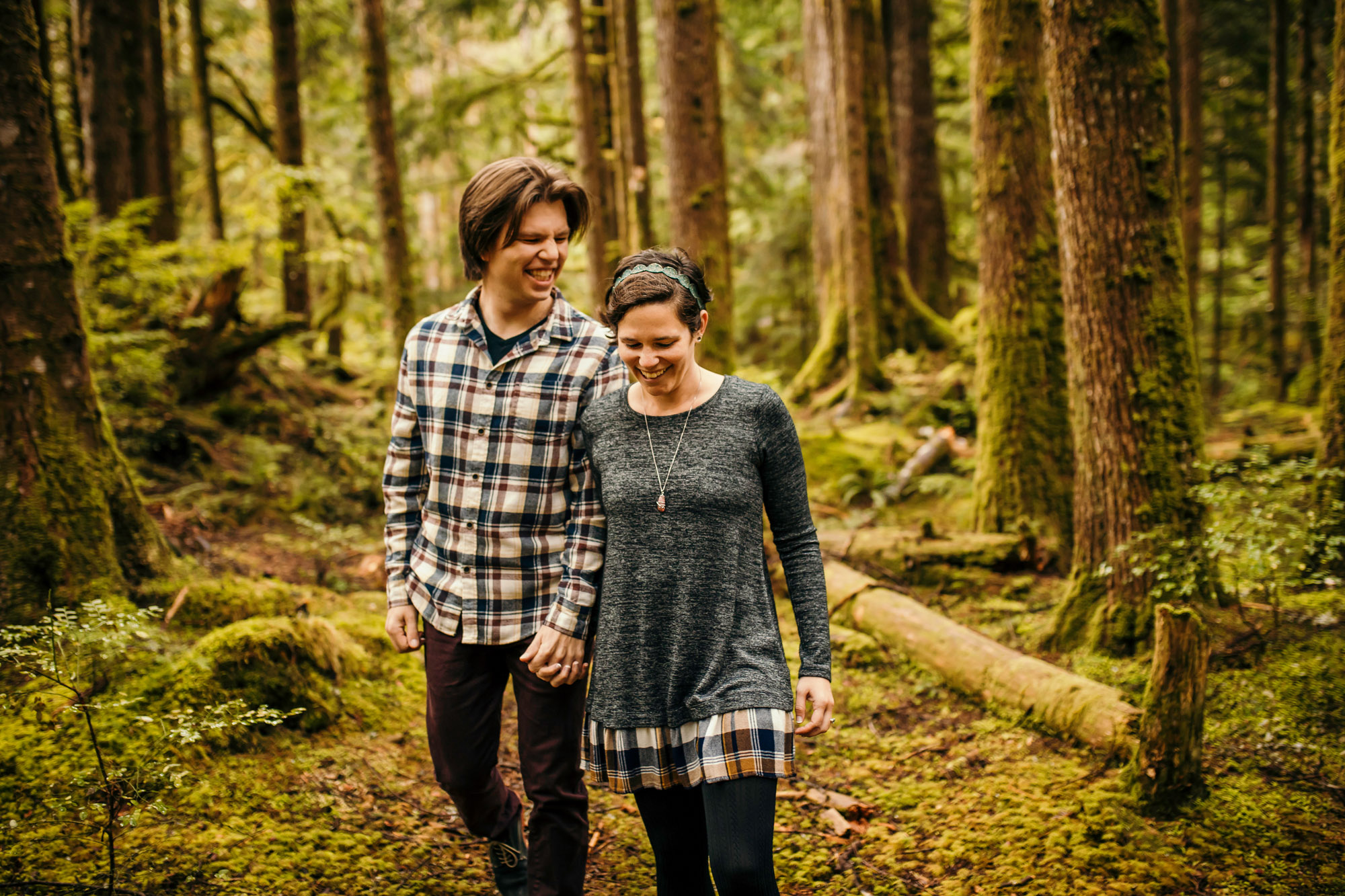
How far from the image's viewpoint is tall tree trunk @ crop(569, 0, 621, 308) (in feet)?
38.7

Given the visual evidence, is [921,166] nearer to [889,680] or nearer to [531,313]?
[889,680]

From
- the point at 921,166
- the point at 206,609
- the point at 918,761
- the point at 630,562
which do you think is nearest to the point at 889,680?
the point at 918,761

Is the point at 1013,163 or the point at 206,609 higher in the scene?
the point at 1013,163

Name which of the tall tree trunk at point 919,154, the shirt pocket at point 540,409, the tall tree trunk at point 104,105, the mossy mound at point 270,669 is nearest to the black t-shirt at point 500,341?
the shirt pocket at point 540,409

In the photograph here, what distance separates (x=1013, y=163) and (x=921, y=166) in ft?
25.0

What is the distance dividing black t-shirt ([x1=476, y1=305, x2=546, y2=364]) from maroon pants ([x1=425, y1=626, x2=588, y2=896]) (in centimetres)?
96

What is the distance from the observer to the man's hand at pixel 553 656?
2.45 metres

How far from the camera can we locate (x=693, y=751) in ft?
7.13

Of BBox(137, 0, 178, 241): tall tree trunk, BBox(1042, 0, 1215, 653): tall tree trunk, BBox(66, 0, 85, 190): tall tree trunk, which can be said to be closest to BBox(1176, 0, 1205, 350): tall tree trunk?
BBox(1042, 0, 1215, 653): tall tree trunk

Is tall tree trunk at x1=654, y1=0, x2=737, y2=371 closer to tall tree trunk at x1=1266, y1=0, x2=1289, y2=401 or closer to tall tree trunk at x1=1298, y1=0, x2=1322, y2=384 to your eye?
tall tree trunk at x1=1298, y1=0, x2=1322, y2=384

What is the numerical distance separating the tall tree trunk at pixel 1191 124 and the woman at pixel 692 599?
42.9 feet

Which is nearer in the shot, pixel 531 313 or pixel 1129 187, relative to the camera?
pixel 531 313

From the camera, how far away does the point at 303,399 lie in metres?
10.3

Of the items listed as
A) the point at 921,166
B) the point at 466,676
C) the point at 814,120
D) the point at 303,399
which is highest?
the point at 814,120
